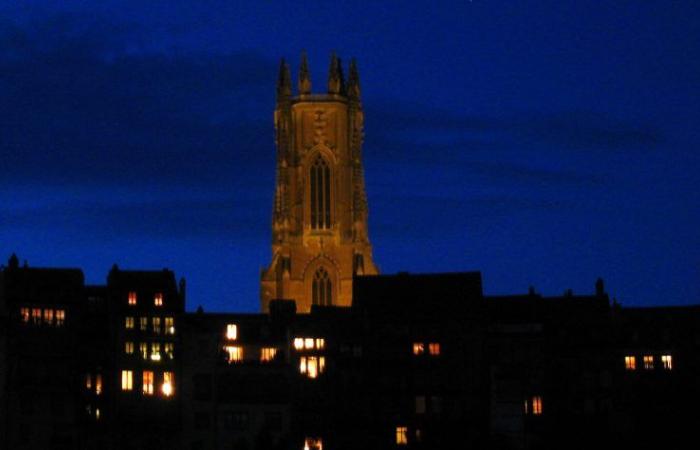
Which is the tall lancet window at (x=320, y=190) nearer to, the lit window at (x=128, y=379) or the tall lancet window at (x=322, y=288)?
the tall lancet window at (x=322, y=288)

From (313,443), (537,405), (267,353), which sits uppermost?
(267,353)

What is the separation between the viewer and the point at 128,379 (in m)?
119

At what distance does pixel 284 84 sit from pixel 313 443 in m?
64.6

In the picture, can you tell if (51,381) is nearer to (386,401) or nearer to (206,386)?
(206,386)

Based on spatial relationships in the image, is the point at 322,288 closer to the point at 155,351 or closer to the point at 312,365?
the point at 312,365

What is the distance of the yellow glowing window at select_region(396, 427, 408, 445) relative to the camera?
11544 centimetres

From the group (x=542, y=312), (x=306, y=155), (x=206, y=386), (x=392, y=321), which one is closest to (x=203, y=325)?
(x=206, y=386)

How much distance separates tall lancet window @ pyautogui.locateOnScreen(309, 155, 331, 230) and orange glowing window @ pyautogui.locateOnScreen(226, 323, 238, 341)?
155 feet

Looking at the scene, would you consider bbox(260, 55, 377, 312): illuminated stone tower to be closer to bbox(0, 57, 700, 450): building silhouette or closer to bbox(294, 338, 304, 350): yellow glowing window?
bbox(0, 57, 700, 450): building silhouette

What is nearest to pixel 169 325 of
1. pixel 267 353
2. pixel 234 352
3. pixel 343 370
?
pixel 234 352

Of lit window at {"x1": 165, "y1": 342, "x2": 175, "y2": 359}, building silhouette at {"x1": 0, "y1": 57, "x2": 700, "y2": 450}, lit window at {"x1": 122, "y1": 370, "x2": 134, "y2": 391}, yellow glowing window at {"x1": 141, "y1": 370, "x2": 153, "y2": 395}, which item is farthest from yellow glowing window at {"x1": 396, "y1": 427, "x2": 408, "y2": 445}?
lit window at {"x1": 122, "y1": 370, "x2": 134, "y2": 391}

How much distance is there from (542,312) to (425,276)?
28.8ft

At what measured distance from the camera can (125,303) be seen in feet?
397

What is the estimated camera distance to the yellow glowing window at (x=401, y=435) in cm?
11544
